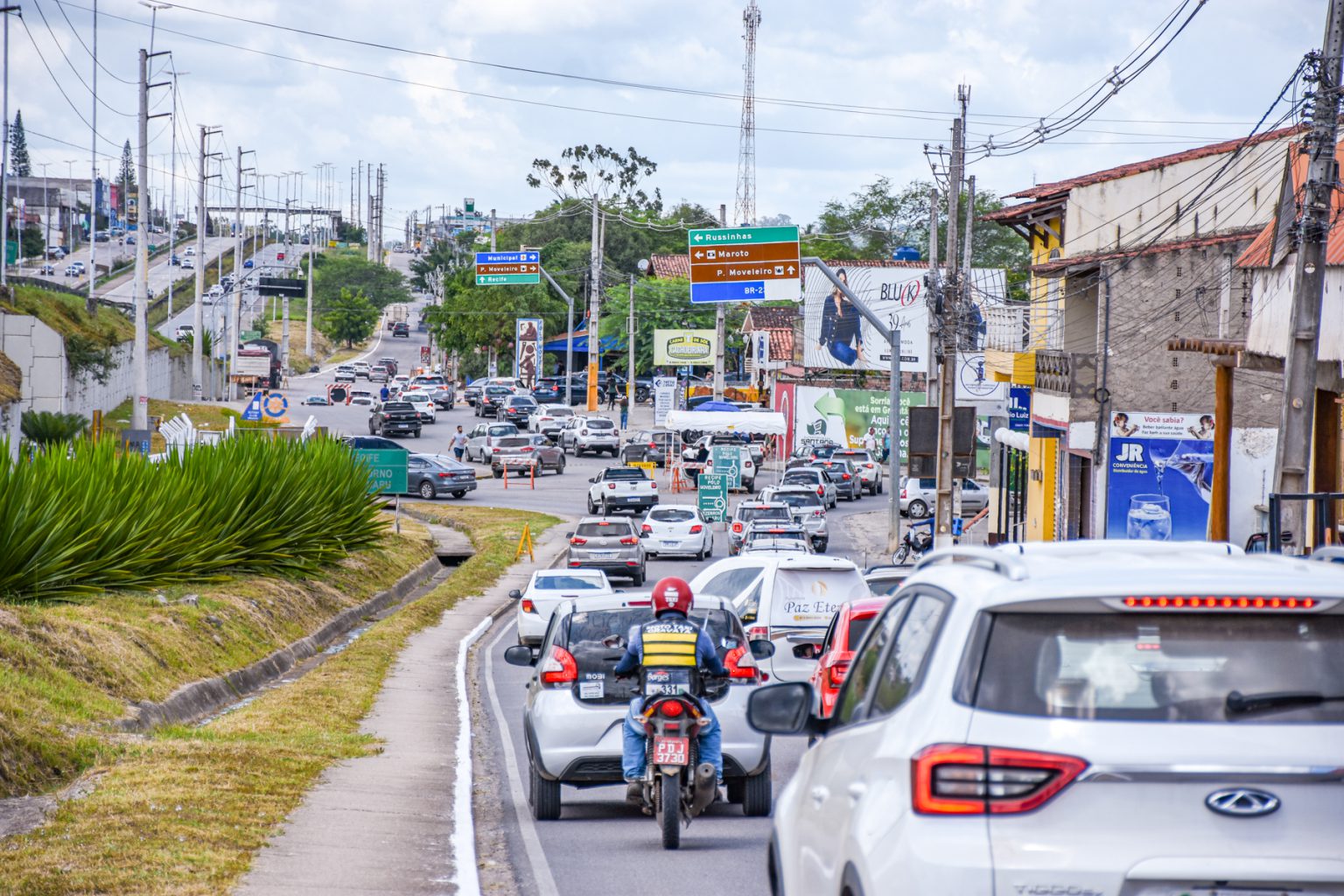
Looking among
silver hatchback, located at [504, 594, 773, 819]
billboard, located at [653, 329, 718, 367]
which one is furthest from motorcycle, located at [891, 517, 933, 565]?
billboard, located at [653, 329, 718, 367]

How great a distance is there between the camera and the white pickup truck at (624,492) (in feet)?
176

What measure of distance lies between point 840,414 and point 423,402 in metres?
25.0

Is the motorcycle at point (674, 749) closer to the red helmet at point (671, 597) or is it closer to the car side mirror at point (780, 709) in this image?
the red helmet at point (671, 597)

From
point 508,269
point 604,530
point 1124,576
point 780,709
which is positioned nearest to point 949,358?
point 604,530

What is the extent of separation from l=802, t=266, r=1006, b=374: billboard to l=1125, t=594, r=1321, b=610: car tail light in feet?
228

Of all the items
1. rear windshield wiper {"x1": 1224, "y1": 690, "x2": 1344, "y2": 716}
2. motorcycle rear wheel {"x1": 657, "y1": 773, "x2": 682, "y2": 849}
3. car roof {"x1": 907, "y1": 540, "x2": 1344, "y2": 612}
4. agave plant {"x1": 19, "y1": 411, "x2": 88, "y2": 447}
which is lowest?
motorcycle rear wheel {"x1": 657, "y1": 773, "x2": 682, "y2": 849}

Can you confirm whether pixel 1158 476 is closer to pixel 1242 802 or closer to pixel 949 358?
pixel 949 358

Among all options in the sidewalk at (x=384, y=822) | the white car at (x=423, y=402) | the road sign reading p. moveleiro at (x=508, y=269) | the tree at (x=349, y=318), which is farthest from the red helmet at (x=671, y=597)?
the tree at (x=349, y=318)

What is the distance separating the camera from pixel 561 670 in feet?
38.0

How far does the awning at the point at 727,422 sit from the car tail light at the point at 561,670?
168 ft

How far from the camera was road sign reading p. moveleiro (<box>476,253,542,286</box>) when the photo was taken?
3361 inches

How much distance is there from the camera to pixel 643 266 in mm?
102062

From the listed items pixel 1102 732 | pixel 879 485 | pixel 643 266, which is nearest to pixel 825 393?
pixel 879 485

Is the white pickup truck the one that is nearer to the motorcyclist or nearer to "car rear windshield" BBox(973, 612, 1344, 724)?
the motorcyclist
